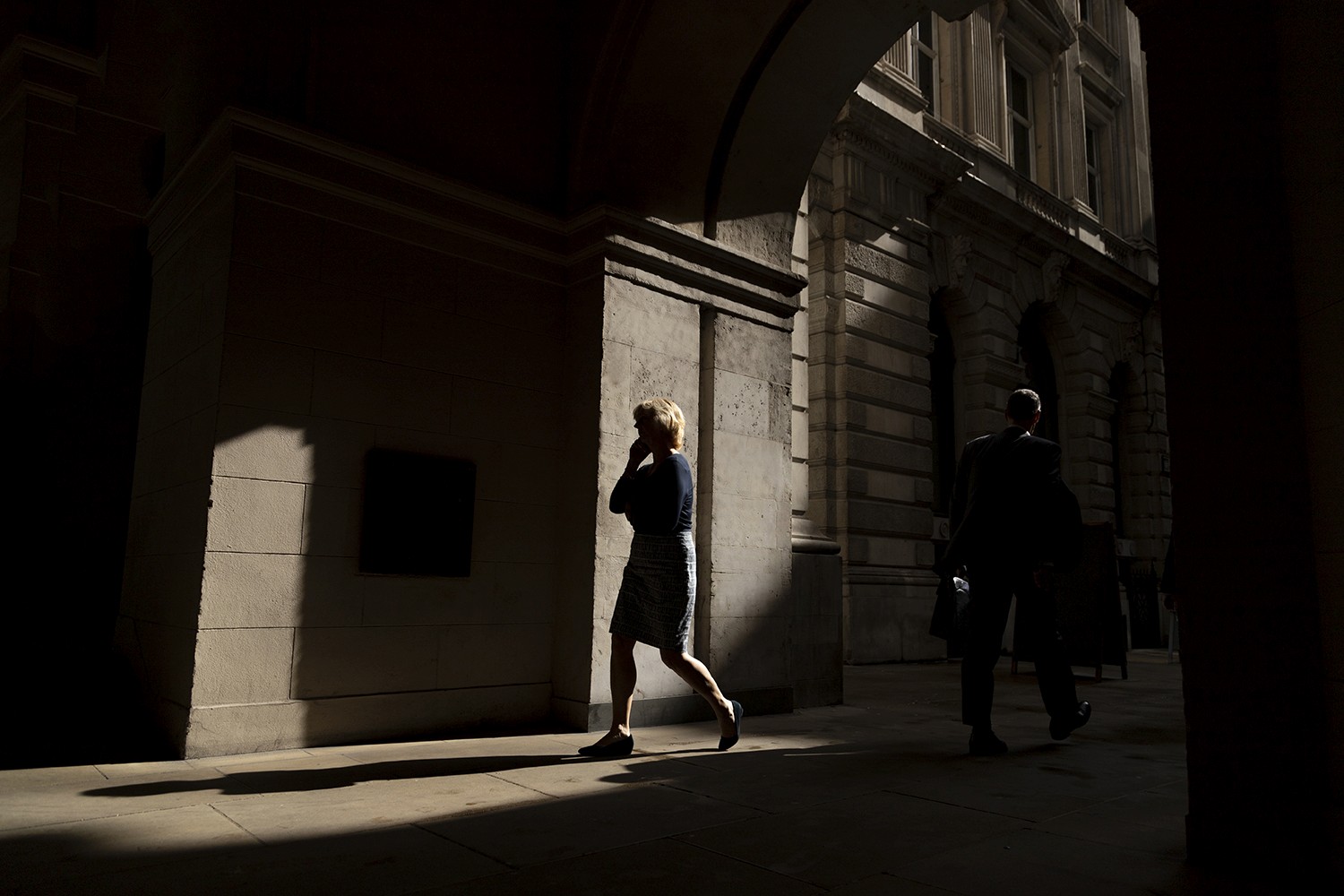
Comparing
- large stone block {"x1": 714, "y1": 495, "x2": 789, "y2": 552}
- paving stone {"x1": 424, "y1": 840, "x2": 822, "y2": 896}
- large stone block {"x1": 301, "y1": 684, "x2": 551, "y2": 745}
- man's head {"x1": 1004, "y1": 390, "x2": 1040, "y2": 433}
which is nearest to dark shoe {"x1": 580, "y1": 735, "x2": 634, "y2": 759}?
large stone block {"x1": 301, "y1": 684, "x2": 551, "y2": 745}

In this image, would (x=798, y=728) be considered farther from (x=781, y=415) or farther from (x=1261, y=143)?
(x=1261, y=143)

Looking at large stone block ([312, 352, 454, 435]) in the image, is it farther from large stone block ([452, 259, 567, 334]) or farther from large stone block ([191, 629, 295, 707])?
large stone block ([191, 629, 295, 707])

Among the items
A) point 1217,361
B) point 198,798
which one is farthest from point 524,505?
point 1217,361

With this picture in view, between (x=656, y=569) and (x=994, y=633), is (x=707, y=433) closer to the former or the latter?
(x=656, y=569)

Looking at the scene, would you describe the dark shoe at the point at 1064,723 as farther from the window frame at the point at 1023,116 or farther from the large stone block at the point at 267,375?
the window frame at the point at 1023,116

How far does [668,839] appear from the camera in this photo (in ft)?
10.2

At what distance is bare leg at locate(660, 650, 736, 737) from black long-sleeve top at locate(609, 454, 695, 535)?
64 cm

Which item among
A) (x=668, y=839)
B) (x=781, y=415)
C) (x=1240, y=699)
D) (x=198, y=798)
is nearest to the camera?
(x=1240, y=699)

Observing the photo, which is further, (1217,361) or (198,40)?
(198,40)

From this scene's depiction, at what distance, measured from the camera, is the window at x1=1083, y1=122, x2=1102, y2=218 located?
66.4 feet

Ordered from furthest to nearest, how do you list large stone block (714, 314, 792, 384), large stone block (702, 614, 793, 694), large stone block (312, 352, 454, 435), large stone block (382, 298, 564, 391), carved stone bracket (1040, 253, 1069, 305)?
carved stone bracket (1040, 253, 1069, 305)
large stone block (714, 314, 792, 384)
large stone block (702, 614, 793, 694)
large stone block (382, 298, 564, 391)
large stone block (312, 352, 454, 435)

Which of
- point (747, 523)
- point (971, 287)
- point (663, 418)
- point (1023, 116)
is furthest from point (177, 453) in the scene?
point (1023, 116)

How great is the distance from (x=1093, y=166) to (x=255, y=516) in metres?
20.6

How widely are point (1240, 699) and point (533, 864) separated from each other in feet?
7.12
